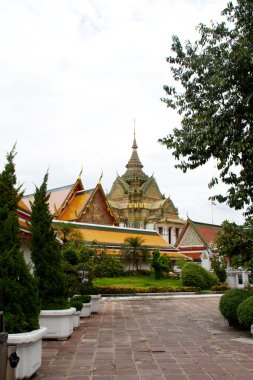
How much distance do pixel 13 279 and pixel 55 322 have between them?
290 cm

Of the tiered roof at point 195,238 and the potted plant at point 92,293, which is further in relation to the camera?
the tiered roof at point 195,238

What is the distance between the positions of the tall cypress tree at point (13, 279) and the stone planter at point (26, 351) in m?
0.25

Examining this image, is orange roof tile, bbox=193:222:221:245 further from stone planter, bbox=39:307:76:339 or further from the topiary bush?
stone planter, bbox=39:307:76:339

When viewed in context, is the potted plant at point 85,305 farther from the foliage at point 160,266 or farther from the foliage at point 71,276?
the foliage at point 160,266

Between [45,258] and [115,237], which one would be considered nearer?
[45,258]

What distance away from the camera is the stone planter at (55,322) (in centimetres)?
821

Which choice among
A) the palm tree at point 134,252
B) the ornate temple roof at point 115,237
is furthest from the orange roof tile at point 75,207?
the palm tree at point 134,252

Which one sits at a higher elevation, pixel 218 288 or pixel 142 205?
pixel 142 205

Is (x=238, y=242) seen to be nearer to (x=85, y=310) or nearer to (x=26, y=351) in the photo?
(x=85, y=310)

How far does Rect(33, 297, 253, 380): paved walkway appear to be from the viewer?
5688 millimetres

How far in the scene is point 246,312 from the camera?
28.8 ft

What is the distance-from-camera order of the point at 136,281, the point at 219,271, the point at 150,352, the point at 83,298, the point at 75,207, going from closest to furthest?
the point at 150,352
the point at 83,298
the point at 136,281
the point at 219,271
the point at 75,207

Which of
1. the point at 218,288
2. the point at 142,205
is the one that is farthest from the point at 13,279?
the point at 142,205

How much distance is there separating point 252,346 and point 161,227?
47463mm
